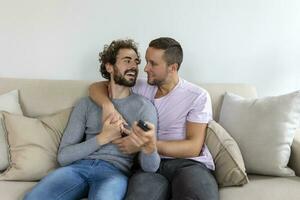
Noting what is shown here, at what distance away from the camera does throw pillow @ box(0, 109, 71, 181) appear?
75.6 inches

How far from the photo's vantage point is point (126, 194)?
172 cm

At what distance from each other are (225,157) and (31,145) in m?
1.00

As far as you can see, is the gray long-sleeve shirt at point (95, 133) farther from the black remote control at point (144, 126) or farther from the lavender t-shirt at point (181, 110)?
the black remote control at point (144, 126)

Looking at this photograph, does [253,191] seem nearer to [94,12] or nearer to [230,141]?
[230,141]

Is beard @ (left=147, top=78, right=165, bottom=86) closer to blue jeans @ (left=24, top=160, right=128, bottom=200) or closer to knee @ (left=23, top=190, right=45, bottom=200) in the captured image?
blue jeans @ (left=24, top=160, right=128, bottom=200)

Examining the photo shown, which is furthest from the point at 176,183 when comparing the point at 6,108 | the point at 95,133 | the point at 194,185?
the point at 6,108

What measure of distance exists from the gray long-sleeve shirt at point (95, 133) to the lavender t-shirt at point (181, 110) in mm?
76

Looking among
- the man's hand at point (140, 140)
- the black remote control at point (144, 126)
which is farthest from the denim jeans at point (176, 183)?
the black remote control at point (144, 126)

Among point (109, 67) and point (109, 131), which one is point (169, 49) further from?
point (109, 131)

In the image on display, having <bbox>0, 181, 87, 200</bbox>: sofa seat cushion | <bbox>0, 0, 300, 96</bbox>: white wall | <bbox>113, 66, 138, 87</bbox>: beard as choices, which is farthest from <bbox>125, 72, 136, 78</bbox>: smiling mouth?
<bbox>0, 181, 87, 200</bbox>: sofa seat cushion

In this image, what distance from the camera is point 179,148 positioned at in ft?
6.16

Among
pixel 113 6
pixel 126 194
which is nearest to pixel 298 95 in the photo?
pixel 126 194

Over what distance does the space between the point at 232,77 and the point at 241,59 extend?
13 cm

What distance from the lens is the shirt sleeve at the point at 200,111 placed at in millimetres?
1949
